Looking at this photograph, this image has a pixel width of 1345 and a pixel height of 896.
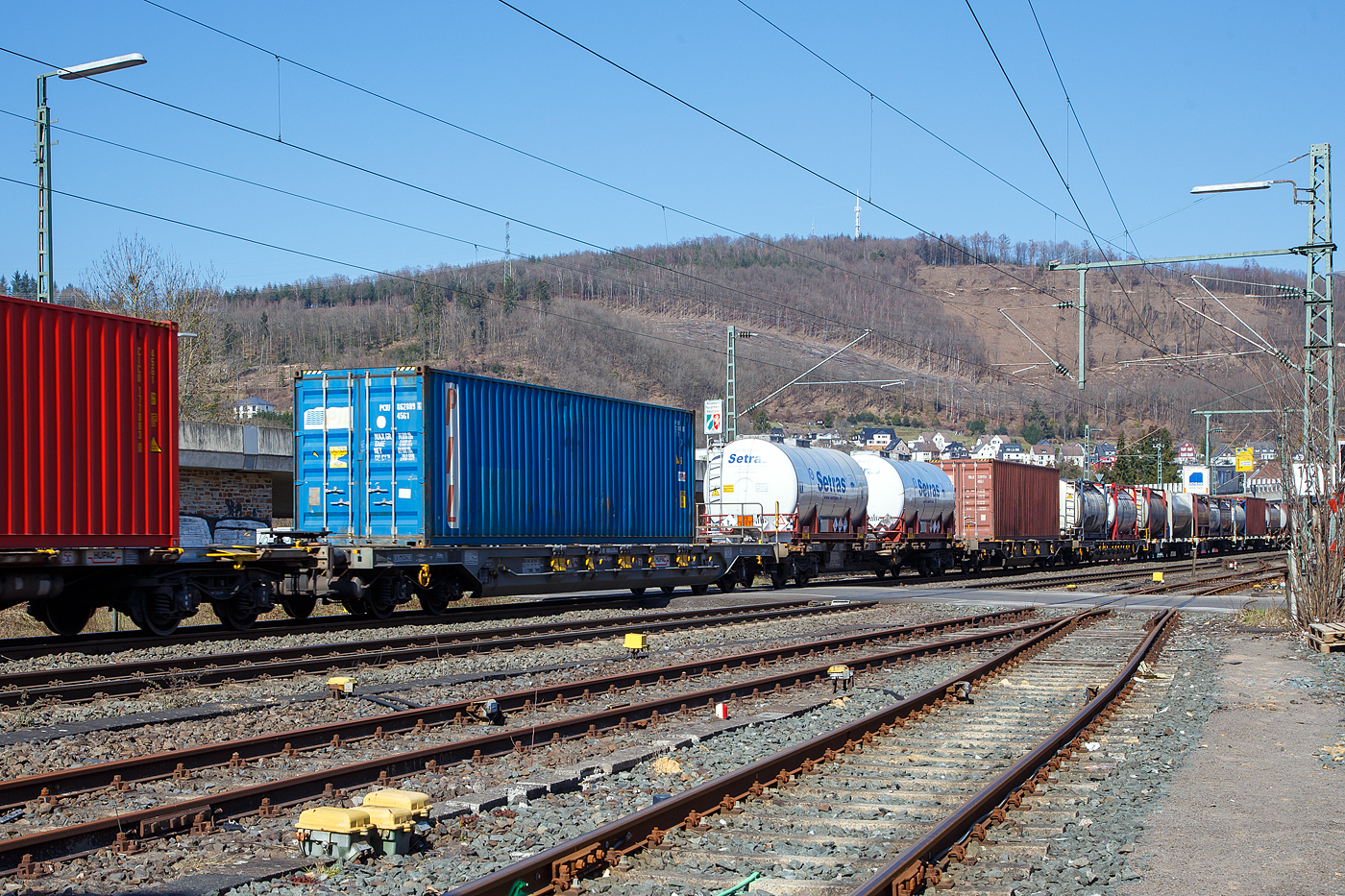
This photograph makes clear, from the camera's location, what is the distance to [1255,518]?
74438 millimetres

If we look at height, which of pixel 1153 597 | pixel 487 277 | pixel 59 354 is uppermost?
pixel 487 277

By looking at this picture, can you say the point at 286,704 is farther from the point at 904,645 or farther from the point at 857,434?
the point at 857,434

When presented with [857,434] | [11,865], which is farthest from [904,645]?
[857,434]

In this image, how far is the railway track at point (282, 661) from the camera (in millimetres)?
10609

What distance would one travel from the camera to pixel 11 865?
5.44 m

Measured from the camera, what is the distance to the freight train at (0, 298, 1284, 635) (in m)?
13.2

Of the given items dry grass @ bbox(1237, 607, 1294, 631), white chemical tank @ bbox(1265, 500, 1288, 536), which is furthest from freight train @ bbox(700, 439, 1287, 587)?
white chemical tank @ bbox(1265, 500, 1288, 536)

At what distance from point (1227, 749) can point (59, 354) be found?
12.6m

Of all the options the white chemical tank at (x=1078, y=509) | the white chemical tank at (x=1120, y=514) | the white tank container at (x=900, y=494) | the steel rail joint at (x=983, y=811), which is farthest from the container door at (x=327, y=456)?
the white chemical tank at (x=1120, y=514)

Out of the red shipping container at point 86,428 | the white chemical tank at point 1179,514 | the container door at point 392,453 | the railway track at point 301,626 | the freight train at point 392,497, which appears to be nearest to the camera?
the red shipping container at point 86,428

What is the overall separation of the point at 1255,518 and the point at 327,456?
70590 millimetres

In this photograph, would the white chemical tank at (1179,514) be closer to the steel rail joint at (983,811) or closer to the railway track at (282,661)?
the railway track at (282,661)

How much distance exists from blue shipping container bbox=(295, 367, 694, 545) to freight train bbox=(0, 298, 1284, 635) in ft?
0.11

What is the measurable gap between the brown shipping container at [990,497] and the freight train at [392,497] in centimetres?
550
